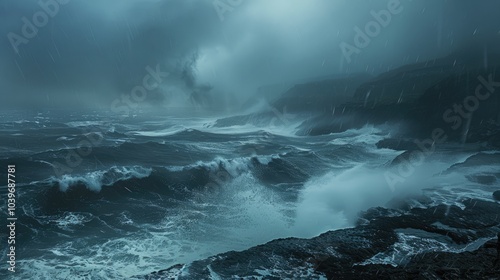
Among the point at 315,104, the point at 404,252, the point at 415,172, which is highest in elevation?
the point at 315,104

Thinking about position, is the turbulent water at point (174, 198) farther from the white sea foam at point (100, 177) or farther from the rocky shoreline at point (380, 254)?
the rocky shoreline at point (380, 254)

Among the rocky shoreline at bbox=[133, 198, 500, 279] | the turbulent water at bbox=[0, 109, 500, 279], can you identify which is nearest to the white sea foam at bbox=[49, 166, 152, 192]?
the turbulent water at bbox=[0, 109, 500, 279]

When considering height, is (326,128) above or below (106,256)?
above

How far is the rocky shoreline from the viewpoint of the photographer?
9.52 meters

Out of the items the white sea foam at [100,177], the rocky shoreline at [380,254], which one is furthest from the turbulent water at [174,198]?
the rocky shoreline at [380,254]

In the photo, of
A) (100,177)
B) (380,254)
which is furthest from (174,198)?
(380,254)

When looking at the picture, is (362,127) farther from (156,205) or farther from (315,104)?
(156,205)

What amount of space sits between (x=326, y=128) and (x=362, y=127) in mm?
5645

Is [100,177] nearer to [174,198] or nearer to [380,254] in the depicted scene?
[174,198]

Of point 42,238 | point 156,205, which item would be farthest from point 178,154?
point 42,238

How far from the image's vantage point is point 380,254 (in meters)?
11.1

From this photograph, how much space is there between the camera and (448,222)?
13914mm

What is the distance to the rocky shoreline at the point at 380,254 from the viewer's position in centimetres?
952

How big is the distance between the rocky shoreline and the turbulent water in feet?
2.83
